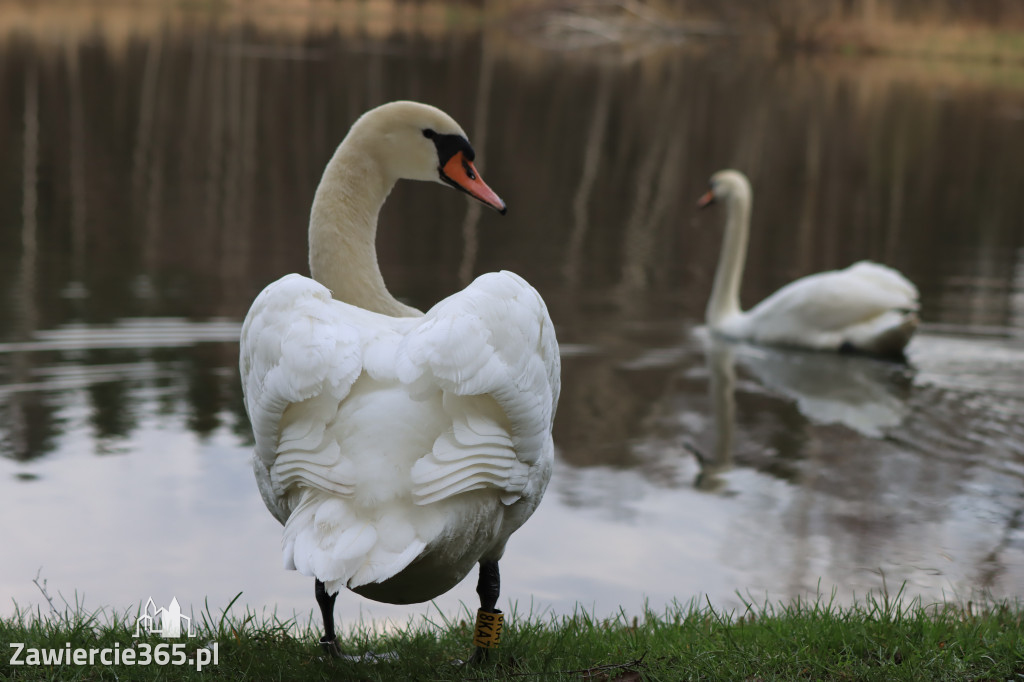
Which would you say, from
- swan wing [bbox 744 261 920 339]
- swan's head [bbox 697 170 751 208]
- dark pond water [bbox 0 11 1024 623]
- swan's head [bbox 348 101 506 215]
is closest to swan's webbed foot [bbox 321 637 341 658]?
dark pond water [bbox 0 11 1024 623]

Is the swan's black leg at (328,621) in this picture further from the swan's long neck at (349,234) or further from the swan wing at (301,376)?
the swan's long neck at (349,234)

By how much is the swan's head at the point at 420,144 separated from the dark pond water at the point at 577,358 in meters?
1.64

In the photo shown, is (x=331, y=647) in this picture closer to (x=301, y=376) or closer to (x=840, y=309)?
(x=301, y=376)

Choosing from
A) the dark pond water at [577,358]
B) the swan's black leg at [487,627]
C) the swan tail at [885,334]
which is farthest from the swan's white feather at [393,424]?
the swan tail at [885,334]

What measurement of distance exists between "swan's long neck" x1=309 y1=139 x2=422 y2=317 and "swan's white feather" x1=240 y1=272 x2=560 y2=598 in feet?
3.17

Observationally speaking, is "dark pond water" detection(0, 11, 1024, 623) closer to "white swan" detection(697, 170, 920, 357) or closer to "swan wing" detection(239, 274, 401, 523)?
"white swan" detection(697, 170, 920, 357)

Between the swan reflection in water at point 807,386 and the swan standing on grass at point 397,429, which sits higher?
the swan standing on grass at point 397,429

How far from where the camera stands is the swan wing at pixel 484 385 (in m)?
2.80

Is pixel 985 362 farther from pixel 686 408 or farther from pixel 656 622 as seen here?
pixel 656 622

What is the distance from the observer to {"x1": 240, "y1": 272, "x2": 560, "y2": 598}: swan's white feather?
2.73m

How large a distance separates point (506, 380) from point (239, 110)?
19112 mm

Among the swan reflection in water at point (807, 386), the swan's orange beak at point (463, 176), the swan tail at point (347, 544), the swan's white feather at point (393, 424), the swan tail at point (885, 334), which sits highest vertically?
the swan's orange beak at point (463, 176)

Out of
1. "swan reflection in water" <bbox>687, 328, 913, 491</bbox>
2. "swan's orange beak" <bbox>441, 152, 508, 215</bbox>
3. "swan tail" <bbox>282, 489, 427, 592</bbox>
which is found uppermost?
"swan's orange beak" <bbox>441, 152, 508, 215</bbox>

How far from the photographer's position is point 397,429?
2.83 metres
